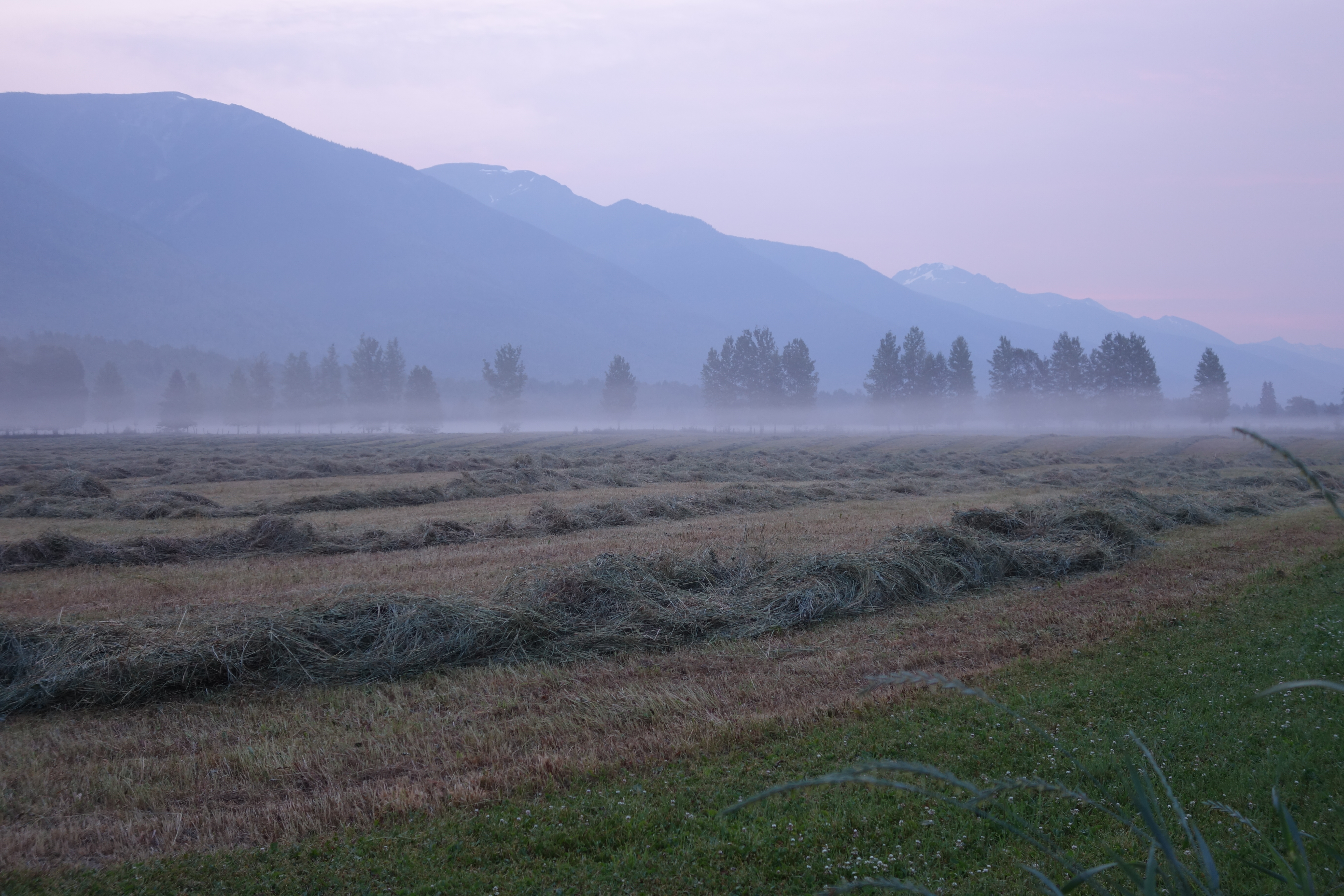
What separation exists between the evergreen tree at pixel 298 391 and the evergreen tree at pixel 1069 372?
4564 inches

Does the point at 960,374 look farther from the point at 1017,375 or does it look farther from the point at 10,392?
the point at 10,392

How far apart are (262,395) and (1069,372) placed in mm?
123827

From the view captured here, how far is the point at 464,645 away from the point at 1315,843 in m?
7.26

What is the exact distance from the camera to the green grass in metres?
4.34

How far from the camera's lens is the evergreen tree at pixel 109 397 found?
4803 inches

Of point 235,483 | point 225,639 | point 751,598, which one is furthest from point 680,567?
point 235,483

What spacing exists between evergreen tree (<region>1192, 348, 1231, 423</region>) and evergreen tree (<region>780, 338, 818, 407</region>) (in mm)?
49030

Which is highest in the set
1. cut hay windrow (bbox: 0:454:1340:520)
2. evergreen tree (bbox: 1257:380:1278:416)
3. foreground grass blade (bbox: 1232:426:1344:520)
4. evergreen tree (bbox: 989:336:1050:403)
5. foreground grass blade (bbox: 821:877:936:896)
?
evergreen tree (bbox: 989:336:1050:403)

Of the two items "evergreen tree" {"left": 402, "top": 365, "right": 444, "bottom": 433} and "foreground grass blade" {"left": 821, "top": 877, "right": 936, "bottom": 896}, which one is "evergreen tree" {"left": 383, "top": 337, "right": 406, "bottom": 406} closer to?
"evergreen tree" {"left": 402, "top": 365, "right": 444, "bottom": 433}

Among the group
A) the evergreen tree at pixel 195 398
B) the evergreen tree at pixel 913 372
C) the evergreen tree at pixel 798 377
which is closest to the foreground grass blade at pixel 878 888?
the evergreen tree at pixel 798 377

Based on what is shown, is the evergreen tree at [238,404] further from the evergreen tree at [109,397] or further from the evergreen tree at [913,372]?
the evergreen tree at [913,372]

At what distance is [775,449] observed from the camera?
5612 cm

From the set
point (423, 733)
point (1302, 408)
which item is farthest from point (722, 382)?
point (423, 733)

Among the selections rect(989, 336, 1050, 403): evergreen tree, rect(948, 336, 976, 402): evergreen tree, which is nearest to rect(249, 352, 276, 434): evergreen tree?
rect(948, 336, 976, 402): evergreen tree
